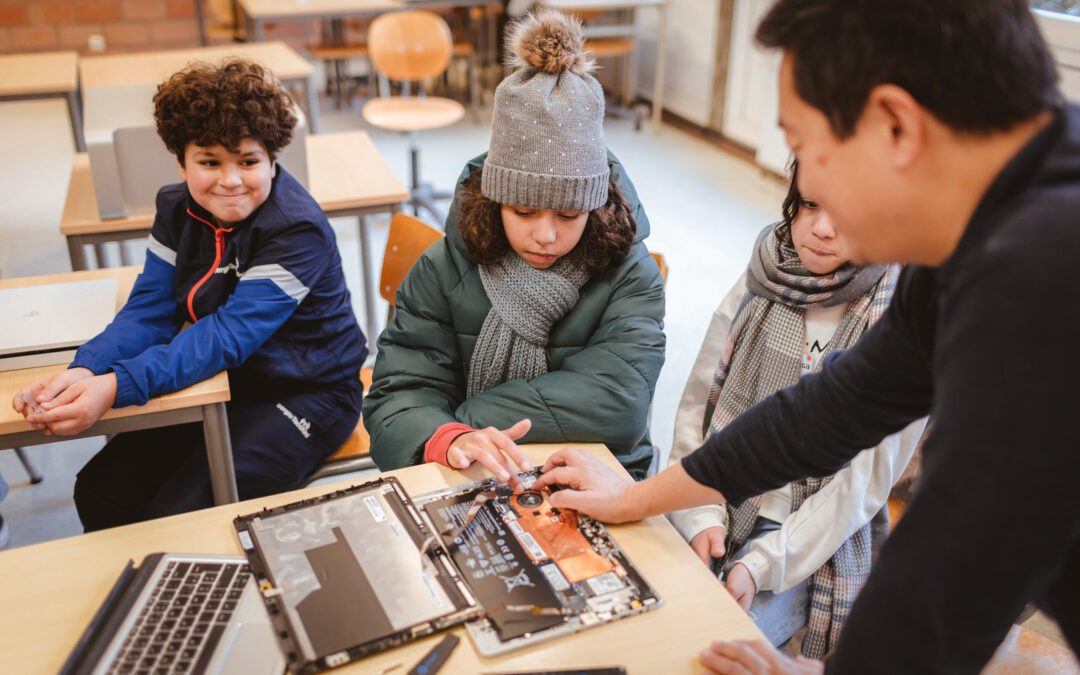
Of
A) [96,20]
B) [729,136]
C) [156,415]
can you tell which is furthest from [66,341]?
[96,20]

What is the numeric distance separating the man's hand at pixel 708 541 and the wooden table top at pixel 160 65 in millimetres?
2336

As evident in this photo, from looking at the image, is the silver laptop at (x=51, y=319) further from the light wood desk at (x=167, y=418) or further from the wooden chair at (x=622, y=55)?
the wooden chair at (x=622, y=55)

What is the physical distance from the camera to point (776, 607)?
4.71 ft

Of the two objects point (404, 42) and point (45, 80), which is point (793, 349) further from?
point (404, 42)

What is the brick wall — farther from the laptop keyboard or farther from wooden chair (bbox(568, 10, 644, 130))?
the laptop keyboard

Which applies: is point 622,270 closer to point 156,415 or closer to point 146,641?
point 156,415

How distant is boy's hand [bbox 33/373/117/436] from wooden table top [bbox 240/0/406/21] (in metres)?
3.88

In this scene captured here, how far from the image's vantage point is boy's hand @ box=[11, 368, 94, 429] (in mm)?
1343

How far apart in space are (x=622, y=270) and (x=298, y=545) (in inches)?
29.3

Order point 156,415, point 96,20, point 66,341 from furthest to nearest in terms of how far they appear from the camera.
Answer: point 96,20
point 66,341
point 156,415

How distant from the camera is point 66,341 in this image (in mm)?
1552

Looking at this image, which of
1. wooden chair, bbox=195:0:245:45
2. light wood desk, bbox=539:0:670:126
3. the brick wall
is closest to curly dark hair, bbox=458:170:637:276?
light wood desk, bbox=539:0:670:126

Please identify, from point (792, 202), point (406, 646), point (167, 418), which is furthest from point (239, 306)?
point (792, 202)

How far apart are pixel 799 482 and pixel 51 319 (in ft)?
4.52
